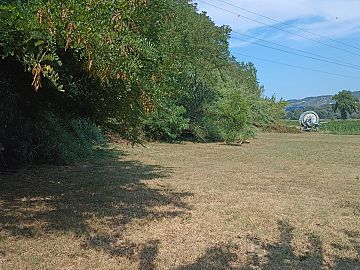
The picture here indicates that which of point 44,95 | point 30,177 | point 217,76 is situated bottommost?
point 30,177

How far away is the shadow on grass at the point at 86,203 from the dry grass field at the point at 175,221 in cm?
2

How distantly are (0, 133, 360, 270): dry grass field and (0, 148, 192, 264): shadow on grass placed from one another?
2 centimetres

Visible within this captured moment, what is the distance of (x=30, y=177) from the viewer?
11.2 m

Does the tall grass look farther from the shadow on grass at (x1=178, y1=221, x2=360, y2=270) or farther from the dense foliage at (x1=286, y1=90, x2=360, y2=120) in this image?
the shadow on grass at (x1=178, y1=221, x2=360, y2=270)

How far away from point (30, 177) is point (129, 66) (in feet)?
24.3

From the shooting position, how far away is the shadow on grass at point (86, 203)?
603cm

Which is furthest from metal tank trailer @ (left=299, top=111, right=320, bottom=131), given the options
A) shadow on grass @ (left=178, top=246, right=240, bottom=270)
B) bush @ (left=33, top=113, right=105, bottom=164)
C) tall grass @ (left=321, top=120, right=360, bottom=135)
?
shadow on grass @ (left=178, top=246, right=240, bottom=270)

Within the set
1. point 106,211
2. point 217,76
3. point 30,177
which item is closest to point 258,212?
point 106,211

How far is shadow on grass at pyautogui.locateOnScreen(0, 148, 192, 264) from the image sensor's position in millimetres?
6029

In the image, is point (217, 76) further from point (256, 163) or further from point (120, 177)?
point (120, 177)

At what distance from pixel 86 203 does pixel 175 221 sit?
6.54 feet

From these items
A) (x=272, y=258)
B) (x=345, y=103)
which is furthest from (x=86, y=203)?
(x=345, y=103)

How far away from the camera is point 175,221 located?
6.96 meters

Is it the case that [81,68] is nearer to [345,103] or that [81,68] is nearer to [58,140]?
[58,140]
